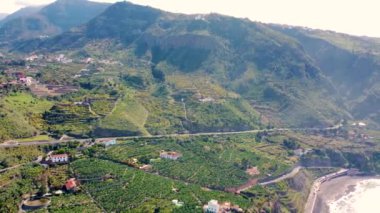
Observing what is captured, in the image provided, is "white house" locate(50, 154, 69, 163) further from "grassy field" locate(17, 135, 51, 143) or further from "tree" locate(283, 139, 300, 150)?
"tree" locate(283, 139, 300, 150)

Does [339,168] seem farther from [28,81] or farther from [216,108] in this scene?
[28,81]

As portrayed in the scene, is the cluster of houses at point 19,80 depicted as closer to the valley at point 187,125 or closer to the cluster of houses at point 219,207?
the valley at point 187,125

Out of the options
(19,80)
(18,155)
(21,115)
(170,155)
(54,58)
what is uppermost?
(19,80)

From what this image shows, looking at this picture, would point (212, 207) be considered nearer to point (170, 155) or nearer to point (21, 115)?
point (170, 155)

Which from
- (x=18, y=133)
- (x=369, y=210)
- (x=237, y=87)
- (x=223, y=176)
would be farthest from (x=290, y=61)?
(x=18, y=133)

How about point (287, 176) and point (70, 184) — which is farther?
point (287, 176)

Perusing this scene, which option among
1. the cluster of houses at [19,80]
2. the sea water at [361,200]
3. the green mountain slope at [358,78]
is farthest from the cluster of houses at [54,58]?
the sea water at [361,200]

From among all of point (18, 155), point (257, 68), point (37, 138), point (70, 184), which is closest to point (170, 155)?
point (70, 184)
